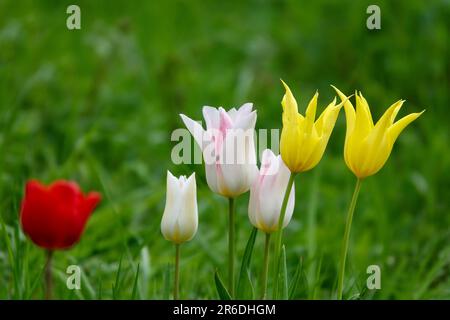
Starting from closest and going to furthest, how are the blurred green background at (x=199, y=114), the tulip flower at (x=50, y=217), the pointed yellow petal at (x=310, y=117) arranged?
the pointed yellow petal at (x=310, y=117) < the tulip flower at (x=50, y=217) < the blurred green background at (x=199, y=114)

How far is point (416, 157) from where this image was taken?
11.1 ft

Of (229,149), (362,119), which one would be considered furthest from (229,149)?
(362,119)

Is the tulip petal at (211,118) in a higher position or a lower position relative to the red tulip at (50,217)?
higher

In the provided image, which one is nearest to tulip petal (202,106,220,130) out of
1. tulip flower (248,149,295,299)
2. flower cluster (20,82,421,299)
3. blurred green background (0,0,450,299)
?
flower cluster (20,82,421,299)

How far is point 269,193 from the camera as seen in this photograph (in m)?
1.56

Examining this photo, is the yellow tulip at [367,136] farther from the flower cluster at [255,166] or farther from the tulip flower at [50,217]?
the tulip flower at [50,217]

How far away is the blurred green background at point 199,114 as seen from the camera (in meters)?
2.42

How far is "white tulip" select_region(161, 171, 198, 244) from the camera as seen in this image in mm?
1557

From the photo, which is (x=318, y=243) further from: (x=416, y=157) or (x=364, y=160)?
(x=364, y=160)

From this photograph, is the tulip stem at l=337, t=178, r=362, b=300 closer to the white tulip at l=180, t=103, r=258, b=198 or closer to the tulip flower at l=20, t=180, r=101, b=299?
the white tulip at l=180, t=103, r=258, b=198

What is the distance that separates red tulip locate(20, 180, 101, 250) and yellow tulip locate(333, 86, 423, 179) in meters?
0.45

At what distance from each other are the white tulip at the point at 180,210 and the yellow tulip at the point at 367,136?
27 cm

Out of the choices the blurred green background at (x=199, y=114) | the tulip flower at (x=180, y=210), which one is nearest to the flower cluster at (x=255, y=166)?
the tulip flower at (x=180, y=210)
